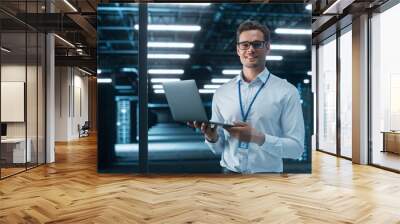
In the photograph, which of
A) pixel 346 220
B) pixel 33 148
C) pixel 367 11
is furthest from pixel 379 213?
pixel 33 148

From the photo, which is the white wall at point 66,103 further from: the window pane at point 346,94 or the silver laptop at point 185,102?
the window pane at point 346,94

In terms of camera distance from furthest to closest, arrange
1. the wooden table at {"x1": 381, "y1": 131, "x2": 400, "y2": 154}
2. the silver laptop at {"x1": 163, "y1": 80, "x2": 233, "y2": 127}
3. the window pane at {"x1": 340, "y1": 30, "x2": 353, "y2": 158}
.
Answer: the window pane at {"x1": 340, "y1": 30, "x2": 353, "y2": 158}
the wooden table at {"x1": 381, "y1": 131, "x2": 400, "y2": 154}
the silver laptop at {"x1": 163, "y1": 80, "x2": 233, "y2": 127}

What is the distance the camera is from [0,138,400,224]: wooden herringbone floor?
4.17m

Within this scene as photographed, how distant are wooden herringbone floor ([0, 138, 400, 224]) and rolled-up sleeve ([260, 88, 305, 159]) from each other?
19.0 inches

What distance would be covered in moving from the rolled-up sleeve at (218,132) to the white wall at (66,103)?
10.8 m

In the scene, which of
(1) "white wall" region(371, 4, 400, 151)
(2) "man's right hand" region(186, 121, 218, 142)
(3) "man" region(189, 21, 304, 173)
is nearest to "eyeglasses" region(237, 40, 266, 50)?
(3) "man" region(189, 21, 304, 173)

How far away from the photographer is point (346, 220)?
4016mm

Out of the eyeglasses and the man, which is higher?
the eyeglasses

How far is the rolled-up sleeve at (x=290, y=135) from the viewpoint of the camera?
6.34m

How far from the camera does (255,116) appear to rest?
6.27 meters

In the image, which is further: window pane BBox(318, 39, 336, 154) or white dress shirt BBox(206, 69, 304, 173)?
window pane BBox(318, 39, 336, 154)

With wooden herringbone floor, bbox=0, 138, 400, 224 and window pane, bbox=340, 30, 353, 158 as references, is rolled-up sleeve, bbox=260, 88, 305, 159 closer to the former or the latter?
wooden herringbone floor, bbox=0, 138, 400, 224

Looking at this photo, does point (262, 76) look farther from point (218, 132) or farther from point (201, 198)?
point (201, 198)

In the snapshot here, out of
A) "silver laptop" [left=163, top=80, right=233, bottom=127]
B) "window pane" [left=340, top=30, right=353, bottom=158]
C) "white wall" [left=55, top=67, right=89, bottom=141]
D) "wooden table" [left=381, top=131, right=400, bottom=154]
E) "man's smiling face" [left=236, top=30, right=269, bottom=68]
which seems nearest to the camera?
"silver laptop" [left=163, top=80, right=233, bottom=127]
